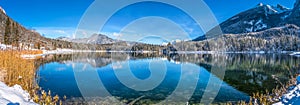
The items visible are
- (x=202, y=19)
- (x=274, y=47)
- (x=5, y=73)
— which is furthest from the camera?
(x=274, y=47)

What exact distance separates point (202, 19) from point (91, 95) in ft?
30.1

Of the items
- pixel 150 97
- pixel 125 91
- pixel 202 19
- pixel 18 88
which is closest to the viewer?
pixel 202 19

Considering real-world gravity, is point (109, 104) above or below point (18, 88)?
below

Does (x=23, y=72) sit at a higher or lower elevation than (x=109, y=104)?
higher

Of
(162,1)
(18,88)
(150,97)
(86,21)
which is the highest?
(162,1)

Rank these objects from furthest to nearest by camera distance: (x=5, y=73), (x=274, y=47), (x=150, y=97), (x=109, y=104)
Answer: (x=274, y=47) → (x=150, y=97) → (x=109, y=104) → (x=5, y=73)

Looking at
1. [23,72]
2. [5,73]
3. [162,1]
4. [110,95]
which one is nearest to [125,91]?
[110,95]

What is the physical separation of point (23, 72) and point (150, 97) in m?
7.56

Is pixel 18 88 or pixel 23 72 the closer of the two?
pixel 18 88

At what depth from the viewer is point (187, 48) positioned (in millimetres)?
192625

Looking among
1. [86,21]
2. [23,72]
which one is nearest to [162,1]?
[86,21]

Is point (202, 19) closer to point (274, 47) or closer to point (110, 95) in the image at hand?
point (110, 95)

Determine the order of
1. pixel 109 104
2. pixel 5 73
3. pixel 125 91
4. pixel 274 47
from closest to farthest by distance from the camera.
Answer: pixel 5 73
pixel 109 104
pixel 125 91
pixel 274 47

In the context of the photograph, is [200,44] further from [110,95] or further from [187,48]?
[110,95]
